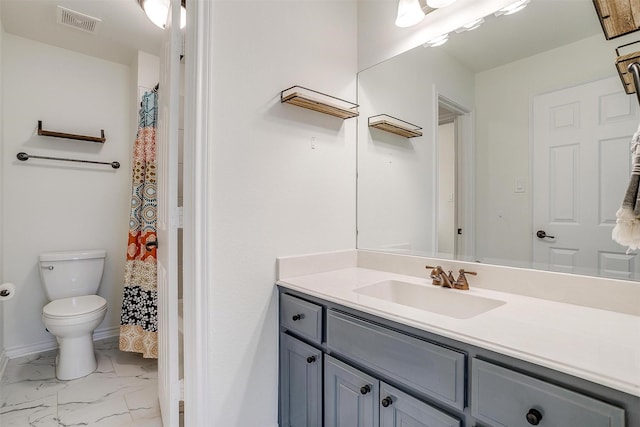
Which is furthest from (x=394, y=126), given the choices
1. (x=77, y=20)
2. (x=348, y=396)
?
(x=77, y=20)

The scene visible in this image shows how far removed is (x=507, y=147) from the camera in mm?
1386

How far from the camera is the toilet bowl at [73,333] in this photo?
2.05 meters

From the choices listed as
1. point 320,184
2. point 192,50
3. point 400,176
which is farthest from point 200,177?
point 400,176

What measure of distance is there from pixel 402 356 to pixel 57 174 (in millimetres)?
2866

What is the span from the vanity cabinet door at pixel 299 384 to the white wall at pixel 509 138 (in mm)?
881

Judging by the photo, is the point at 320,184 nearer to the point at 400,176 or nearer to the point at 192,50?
the point at 400,176

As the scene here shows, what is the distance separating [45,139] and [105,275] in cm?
115

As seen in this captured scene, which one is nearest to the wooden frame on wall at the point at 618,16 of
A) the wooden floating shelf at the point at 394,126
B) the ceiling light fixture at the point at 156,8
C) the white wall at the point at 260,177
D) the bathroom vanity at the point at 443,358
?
the wooden floating shelf at the point at 394,126

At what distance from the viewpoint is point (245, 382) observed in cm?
142

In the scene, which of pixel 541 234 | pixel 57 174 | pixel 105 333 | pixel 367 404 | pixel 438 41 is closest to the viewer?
pixel 367 404

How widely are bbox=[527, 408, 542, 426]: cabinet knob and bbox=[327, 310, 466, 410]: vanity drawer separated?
0.16 metres

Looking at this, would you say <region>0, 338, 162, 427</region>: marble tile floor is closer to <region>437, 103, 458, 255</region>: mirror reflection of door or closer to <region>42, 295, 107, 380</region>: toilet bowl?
<region>42, 295, 107, 380</region>: toilet bowl

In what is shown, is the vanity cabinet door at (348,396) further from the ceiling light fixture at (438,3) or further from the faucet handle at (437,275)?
the ceiling light fixture at (438,3)

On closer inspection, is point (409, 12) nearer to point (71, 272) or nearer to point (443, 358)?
point (443, 358)
